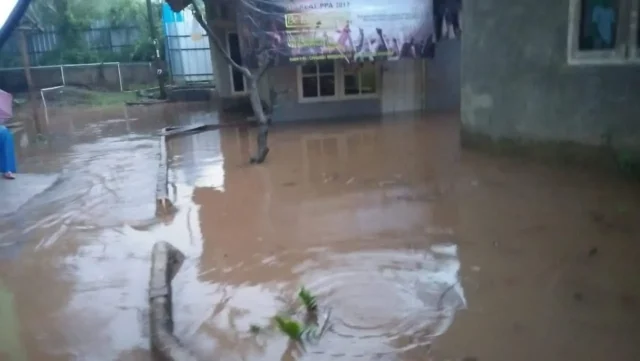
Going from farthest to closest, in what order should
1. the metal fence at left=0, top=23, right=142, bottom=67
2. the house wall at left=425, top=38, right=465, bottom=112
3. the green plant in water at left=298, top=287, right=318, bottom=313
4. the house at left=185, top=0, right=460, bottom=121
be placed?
the metal fence at left=0, top=23, right=142, bottom=67
the house wall at left=425, top=38, right=465, bottom=112
the house at left=185, top=0, right=460, bottom=121
the green plant in water at left=298, top=287, right=318, bottom=313

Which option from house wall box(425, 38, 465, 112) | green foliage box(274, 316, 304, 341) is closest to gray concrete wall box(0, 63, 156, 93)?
house wall box(425, 38, 465, 112)

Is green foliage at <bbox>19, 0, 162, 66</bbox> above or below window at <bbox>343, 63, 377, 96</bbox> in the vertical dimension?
above

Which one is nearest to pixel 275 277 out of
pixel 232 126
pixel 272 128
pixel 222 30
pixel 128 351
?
pixel 128 351

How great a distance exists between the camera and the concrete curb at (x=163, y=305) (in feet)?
11.3

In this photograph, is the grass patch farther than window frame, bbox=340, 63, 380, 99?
Yes

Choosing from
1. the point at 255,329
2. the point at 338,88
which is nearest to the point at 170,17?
the point at 338,88

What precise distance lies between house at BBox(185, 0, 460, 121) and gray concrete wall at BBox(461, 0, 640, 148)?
3.13 meters

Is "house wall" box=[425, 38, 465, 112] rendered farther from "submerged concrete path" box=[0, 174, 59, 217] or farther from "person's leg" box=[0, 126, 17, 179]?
"person's leg" box=[0, 126, 17, 179]

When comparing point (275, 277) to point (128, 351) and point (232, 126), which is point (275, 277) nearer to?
point (128, 351)

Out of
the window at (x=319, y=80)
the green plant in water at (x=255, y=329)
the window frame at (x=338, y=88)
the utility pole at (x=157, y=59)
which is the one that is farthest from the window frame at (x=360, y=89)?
the green plant in water at (x=255, y=329)

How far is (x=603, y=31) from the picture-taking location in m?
7.39

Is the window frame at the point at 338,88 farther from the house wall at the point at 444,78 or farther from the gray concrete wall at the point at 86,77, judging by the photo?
the gray concrete wall at the point at 86,77

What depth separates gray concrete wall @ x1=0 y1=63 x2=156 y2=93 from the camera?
22.9 meters

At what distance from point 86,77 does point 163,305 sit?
2231 cm
